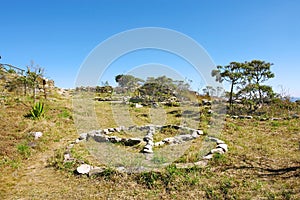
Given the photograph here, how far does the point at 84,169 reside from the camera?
4.14 meters

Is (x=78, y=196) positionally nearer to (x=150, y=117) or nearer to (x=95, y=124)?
(x=95, y=124)

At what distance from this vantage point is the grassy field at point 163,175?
3.33 meters

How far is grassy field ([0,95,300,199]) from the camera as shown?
10.9 feet

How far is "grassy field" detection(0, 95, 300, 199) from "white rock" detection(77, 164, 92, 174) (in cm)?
14

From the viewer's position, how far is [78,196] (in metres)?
3.32

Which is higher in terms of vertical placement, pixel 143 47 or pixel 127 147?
pixel 143 47

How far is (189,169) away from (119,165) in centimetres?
156

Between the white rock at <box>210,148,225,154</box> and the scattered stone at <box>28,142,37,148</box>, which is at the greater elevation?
the white rock at <box>210,148,225,154</box>

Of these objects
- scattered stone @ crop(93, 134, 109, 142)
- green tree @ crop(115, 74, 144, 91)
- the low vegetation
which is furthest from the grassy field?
green tree @ crop(115, 74, 144, 91)

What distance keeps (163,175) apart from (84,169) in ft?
5.60

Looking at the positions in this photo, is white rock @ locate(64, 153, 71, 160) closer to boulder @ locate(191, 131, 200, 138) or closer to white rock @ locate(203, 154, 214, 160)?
white rock @ locate(203, 154, 214, 160)

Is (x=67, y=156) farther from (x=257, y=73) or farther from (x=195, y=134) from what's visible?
(x=257, y=73)

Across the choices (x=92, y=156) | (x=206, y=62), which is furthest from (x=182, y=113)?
(x=92, y=156)

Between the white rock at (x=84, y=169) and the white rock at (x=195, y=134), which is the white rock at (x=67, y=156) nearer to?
the white rock at (x=84, y=169)
